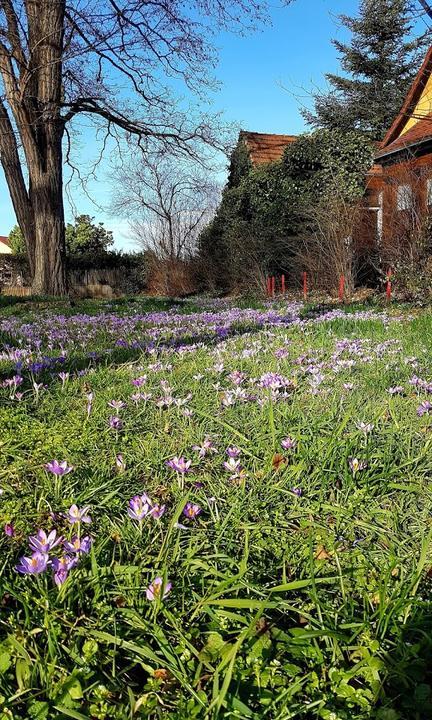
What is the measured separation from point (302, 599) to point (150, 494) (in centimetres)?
66

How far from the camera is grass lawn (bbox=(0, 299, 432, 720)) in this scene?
982 mm

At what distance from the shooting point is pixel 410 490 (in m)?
1.68

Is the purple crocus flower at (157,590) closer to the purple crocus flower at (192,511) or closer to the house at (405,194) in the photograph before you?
the purple crocus flower at (192,511)

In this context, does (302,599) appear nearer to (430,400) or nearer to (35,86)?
(430,400)

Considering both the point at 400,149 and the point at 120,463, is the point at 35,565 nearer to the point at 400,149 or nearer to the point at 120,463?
the point at 120,463

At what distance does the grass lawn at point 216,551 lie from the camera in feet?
3.22

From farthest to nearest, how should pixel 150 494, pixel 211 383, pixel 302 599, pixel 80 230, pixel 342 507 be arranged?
pixel 80 230, pixel 211 383, pixel 150 494, pixel 342 507, pixel 302 599

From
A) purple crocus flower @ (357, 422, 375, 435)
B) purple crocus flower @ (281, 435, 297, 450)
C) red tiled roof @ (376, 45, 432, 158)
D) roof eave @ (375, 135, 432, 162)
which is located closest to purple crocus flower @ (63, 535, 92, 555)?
purple crocus flower @ (281, 435, 297, 450)

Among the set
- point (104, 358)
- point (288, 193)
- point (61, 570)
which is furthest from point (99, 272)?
point (61, 570)

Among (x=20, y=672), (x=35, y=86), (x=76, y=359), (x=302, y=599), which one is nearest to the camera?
(x=20, y=672)

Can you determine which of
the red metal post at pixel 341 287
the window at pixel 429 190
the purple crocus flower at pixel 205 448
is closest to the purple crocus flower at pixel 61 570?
the purple crocus flower at pixel 205 448

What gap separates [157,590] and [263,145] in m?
25.7

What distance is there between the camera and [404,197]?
11.1 metres

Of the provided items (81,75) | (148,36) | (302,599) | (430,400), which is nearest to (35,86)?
(81,75)
